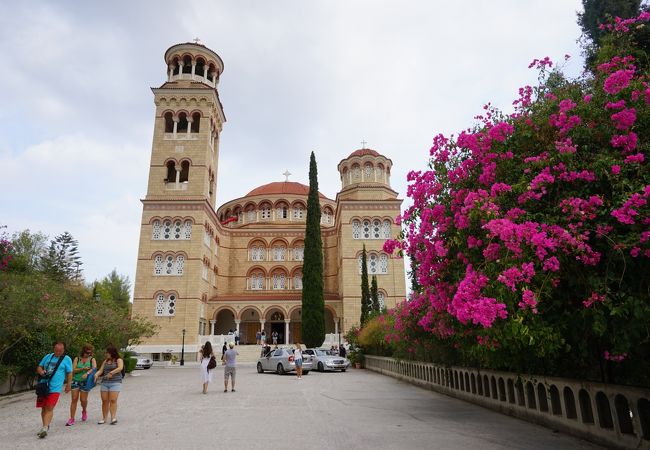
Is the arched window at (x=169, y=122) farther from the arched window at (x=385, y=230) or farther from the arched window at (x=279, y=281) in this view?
the arched window at (x=385, y=230)

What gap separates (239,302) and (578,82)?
98.8 ft

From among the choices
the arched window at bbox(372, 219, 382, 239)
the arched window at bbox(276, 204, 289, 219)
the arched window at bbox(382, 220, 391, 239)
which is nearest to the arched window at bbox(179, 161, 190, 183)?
the arched window at bbox(276, 204, 289, 219)

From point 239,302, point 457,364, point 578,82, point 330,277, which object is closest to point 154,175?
point 239,302

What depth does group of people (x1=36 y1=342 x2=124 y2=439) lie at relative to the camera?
6.25 m

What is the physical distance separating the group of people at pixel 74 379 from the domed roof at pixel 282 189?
34971 mm

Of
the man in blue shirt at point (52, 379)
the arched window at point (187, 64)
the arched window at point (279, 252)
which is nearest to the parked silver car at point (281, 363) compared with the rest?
the man in blue shirt at point (52, 379)

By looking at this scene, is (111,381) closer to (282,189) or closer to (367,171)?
(367,171)

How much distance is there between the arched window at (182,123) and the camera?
33.7m

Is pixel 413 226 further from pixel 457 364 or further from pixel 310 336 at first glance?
pixel 310 336

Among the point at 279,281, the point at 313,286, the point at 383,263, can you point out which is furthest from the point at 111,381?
the point at 279,281

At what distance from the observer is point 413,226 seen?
7273mm

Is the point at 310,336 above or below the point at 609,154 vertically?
below

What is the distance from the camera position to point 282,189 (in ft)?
140

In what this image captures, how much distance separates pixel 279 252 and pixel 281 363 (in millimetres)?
20724
